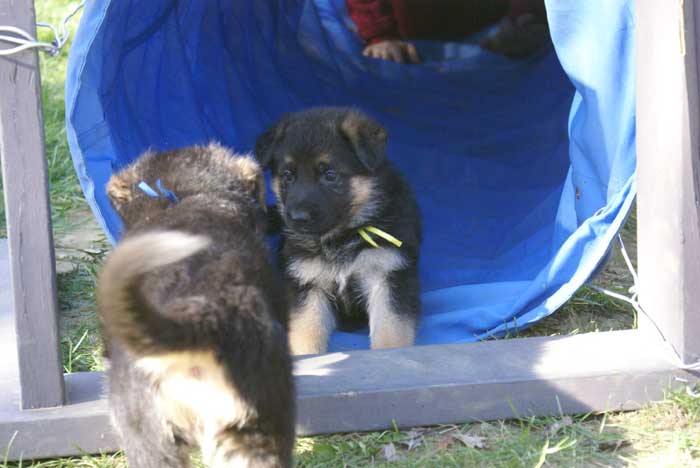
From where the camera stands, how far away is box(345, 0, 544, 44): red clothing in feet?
22.8

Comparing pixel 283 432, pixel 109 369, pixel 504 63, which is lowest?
pixel 283 432

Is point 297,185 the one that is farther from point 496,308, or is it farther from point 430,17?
point 430,17

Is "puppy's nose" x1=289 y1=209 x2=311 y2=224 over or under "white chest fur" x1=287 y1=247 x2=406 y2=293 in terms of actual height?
over

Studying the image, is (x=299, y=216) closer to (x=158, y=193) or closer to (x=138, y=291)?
(x=158, y=193)

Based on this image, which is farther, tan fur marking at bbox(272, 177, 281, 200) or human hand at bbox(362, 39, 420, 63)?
human hand at bbox(362, 39, 420, 63)

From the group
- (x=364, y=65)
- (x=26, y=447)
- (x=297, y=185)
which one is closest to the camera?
(x=26, y=447)

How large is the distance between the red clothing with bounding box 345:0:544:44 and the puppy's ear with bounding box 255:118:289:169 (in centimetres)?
275

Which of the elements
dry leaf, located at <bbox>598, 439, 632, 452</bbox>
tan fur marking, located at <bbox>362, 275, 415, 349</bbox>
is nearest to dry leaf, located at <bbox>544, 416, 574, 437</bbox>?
dry leaf, located at <bbox>598, 439, 632, 452</bbox>

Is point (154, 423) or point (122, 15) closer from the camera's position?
point (154, 423)

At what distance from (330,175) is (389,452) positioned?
1.38 m

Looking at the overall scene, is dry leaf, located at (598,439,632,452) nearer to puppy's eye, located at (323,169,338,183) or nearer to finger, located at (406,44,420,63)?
puppy's eye, located at (323,169,338,183)

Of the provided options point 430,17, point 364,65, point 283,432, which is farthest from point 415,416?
point 430,17

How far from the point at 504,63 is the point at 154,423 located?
4.93m

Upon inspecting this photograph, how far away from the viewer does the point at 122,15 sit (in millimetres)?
4277
